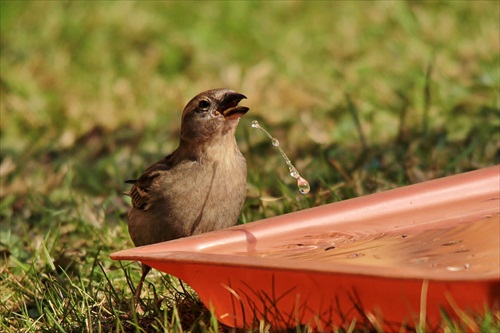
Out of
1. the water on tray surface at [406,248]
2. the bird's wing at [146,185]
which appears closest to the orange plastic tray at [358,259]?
the water on tray surface at [406,248]

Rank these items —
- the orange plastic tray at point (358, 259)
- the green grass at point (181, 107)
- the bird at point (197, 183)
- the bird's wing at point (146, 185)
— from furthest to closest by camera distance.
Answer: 1. the green grass at point (181, 107)
2. the bird's wing at point (146, 185)
3. the bird at point (197, 183)
4. the orange plastic tray at point (358, 259)

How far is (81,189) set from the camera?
→ 616 cm

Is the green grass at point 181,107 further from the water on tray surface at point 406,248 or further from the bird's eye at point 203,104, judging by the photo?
the bird's eye at point 203,104

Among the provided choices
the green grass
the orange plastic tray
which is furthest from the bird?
the orange plastic tray

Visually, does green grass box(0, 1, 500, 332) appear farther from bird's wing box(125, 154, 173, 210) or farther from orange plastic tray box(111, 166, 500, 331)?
bird's wing box(125, 154, 173, 210)

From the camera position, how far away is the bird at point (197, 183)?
13.9 feet

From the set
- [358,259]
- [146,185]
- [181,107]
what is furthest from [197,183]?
[181,107]

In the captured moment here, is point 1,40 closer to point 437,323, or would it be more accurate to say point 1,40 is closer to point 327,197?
point 327,197

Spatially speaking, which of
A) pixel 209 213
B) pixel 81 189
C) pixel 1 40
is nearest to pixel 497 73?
pixel 81 189

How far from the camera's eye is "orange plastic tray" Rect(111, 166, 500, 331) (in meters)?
2.95

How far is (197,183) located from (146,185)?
302mm

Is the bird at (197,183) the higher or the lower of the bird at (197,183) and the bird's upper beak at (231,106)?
the lower

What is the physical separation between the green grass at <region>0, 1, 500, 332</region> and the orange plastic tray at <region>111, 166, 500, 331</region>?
4.5 inches

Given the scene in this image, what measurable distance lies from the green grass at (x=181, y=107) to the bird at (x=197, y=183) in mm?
249
